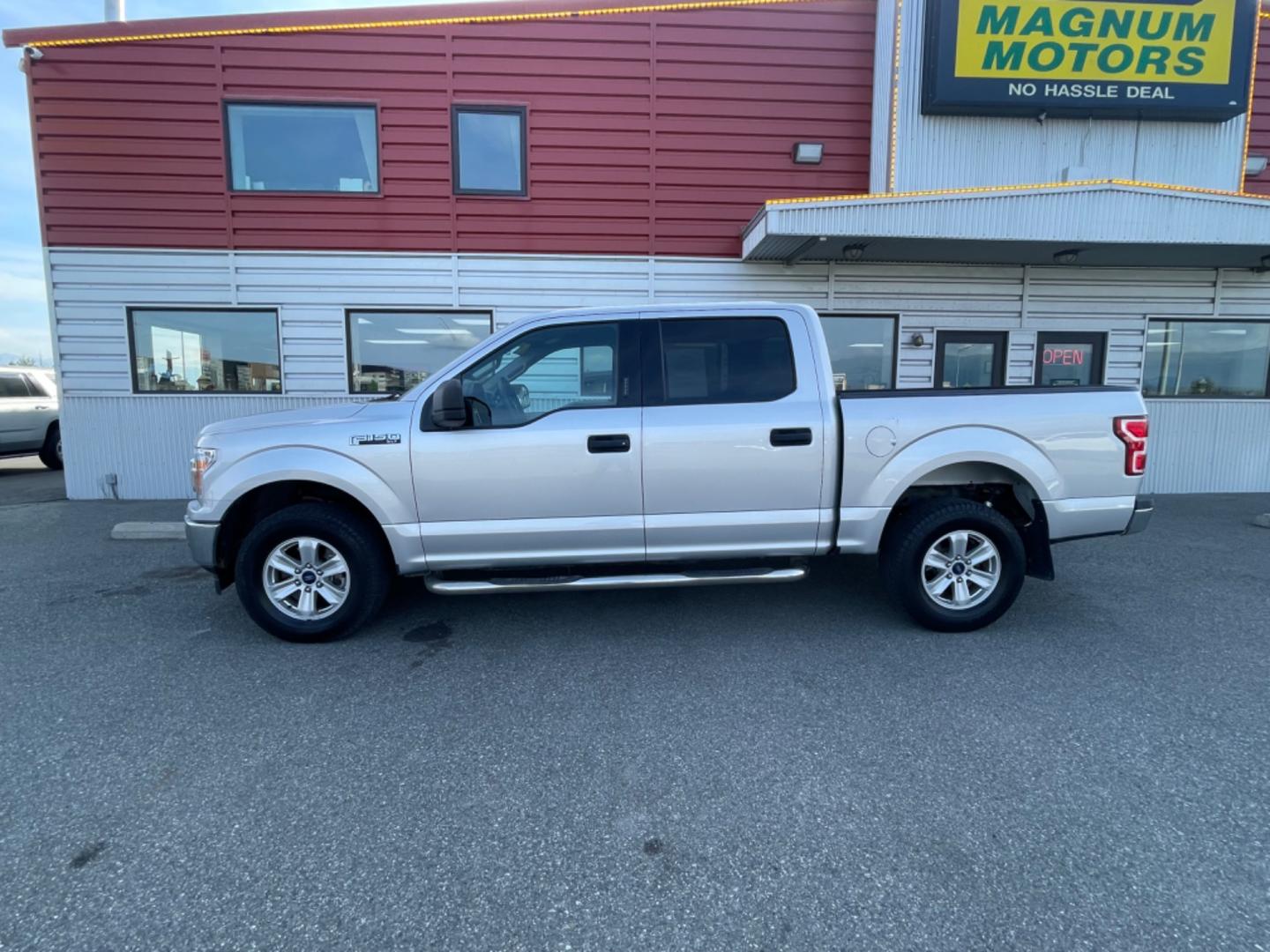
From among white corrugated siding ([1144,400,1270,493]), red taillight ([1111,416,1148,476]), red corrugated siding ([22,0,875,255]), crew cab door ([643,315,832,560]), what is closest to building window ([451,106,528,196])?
red corrugated siding ([22,0,875,255])

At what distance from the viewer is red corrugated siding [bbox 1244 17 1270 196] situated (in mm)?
8523

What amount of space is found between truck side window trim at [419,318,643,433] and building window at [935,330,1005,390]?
20.4ft

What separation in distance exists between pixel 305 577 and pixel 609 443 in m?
2.00

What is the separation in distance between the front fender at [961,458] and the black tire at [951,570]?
25cm

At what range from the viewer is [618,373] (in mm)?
4059

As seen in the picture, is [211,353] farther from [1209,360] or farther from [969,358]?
[1209,360]

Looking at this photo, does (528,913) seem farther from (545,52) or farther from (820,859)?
(545,52)

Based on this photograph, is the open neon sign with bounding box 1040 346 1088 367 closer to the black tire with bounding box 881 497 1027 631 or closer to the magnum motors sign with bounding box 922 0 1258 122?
the magnum motors sign with bounding box 922 0 1258 122

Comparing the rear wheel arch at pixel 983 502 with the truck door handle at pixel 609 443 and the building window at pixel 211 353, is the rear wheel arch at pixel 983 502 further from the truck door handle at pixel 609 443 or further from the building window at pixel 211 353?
the building window at pixel 211 353

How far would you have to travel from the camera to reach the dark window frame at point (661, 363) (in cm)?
402

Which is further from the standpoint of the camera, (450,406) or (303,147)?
(303,147)

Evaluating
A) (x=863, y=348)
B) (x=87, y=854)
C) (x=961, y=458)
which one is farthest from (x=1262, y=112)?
(x=87, y=854)

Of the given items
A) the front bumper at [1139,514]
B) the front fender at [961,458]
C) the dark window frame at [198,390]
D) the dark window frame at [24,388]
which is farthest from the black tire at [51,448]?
the front bumper at [1139,514]

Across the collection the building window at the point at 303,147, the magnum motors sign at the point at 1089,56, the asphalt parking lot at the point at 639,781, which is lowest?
the asphalt parking lot at the point at 639,781
